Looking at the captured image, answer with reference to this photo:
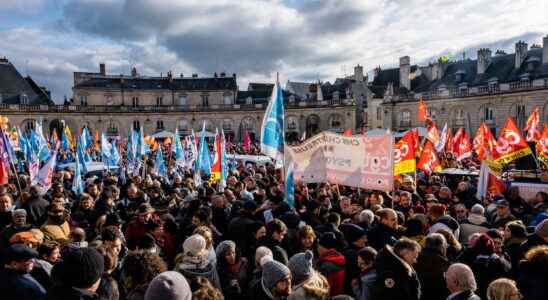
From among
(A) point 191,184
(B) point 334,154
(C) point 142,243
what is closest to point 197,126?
(A) point 191,184

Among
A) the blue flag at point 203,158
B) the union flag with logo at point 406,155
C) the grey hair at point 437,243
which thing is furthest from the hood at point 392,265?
the blue flag at point 203,158

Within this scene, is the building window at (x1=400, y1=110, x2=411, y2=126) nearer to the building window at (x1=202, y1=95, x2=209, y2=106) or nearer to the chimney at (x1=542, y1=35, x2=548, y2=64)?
the chimney at (x1=542, y1=35, x2=548, y2=64)

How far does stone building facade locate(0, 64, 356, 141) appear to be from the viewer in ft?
172

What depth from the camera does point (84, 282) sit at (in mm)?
3316

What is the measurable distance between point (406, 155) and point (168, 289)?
9.59 metres

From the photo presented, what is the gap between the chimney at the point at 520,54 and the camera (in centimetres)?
4025

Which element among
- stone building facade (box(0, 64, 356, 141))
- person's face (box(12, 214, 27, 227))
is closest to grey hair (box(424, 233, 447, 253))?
person's face (box(12, 214, 27, 227))

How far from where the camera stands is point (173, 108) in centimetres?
5600

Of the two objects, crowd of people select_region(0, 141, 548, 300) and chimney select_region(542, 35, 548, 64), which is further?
chimney select_region(542, 35, 548, 64)

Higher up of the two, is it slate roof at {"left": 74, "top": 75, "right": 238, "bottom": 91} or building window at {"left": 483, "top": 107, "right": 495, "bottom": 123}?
slate roof at {"left": 74, "top": 75, "right": 238, "bottom": 91}

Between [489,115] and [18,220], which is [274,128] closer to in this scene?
[18,220]

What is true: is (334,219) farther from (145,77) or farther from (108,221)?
(145,77)

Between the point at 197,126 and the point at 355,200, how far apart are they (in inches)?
1913

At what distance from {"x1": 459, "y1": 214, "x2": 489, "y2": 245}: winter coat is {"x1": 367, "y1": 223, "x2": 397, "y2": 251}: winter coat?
59.3 inches
